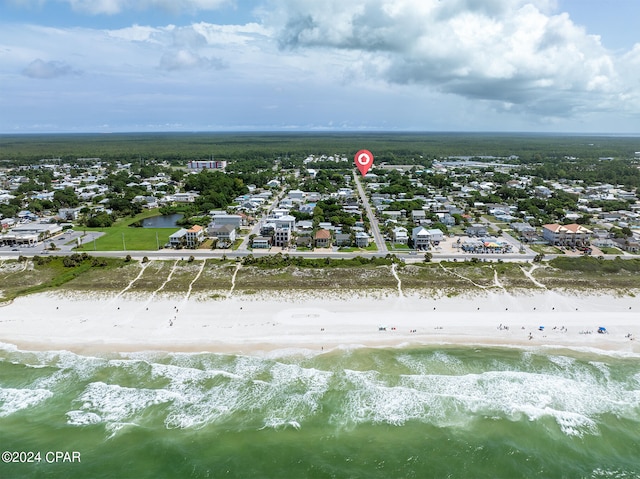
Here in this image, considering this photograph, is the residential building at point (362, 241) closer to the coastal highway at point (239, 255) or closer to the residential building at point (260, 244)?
the coastal highway at point (239, 255)

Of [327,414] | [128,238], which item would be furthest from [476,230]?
[128,238]

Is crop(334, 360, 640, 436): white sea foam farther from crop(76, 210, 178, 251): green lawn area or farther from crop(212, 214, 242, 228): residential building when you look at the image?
crop(212, 214, 242, 228): residential building

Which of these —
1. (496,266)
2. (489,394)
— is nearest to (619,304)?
(496,266)

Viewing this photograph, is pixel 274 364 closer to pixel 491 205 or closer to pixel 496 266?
pixel 496 266

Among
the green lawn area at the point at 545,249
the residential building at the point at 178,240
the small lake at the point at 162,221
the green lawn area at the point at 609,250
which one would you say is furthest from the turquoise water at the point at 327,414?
the small lake at the point at 162,221

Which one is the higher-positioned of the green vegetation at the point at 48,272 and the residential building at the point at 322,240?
the residential building at the point at 322,240

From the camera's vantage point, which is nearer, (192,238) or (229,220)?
(192,238)

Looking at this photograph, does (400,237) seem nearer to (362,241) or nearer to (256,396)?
(362,241)
